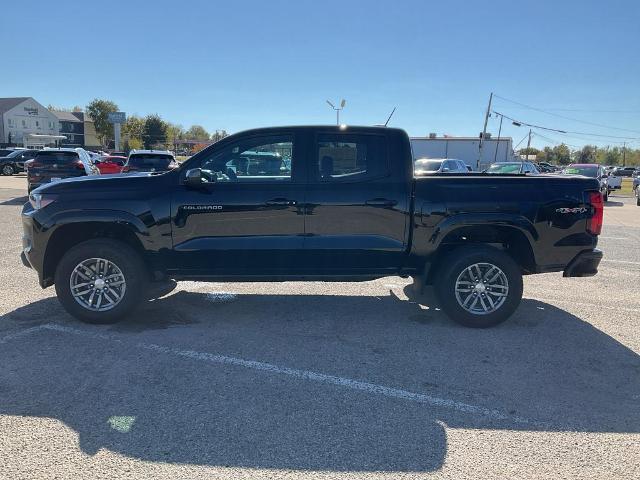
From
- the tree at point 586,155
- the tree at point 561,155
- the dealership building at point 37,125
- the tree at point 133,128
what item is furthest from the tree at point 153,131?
the tree at point 586,155

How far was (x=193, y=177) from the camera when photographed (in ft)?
15.5

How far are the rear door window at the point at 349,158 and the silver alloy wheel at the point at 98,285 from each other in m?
2.34

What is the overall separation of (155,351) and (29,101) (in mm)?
97747

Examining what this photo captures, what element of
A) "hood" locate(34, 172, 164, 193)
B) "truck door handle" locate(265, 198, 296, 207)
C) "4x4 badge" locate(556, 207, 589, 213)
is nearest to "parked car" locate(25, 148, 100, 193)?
"hood" locate(34, 172, 164, 193)

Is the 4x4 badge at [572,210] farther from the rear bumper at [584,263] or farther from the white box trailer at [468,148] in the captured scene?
the white box trailer at [468,148]

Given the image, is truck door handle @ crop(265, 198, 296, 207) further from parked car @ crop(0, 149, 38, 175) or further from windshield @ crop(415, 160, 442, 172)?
parked car @ crop(0, 149, 38, 175)

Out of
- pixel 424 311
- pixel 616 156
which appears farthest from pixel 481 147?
pixel 616 156

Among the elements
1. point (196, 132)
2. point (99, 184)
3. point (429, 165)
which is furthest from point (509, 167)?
point (196, 132)

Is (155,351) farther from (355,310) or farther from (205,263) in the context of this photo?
(355,310)

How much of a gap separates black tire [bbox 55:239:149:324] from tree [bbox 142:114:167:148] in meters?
96.3

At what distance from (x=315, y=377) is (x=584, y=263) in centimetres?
324

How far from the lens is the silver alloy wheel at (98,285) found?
499cm

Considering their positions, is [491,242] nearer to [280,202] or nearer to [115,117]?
[280,202]

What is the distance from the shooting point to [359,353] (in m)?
4.43
